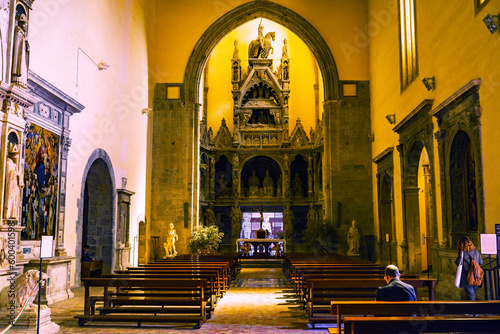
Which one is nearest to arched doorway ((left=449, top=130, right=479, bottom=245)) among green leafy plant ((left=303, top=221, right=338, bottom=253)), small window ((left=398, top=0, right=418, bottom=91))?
small window ((left=398, top=0, right=418, bottom=91))

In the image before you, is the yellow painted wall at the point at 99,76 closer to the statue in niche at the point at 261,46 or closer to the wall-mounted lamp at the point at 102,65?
the wall-mounted lamp at the point at 102,65

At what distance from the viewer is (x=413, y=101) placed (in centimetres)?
1506

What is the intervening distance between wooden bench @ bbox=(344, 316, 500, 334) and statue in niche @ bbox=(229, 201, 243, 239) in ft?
68.4

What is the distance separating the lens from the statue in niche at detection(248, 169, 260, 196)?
86.3 feet

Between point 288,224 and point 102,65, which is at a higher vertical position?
point 102,65

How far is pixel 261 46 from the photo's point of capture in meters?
26.4

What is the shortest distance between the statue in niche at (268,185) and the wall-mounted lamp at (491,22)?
17651 mm

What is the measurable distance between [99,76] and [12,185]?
721 cm

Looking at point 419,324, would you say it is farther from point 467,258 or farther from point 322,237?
point 322,237

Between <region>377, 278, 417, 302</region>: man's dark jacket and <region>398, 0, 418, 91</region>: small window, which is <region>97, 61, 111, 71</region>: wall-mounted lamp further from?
<region>377, 278, 417, 302</region>: man's dark jacket

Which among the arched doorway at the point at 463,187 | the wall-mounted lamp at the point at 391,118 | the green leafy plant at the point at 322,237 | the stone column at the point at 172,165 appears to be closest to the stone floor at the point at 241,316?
the arched doorway at the point at 463,187

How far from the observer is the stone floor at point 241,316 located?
25.8ft

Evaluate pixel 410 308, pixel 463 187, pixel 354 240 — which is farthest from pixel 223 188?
pixel 410 308

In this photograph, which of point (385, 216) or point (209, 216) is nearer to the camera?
point (385, 216)
